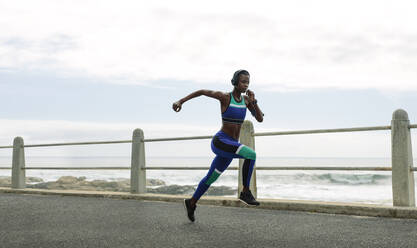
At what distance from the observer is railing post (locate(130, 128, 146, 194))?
9844mm

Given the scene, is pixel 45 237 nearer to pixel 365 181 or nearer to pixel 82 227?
pixel 82 227

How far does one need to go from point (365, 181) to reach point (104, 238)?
45.0 meters

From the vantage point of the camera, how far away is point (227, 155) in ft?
18.7

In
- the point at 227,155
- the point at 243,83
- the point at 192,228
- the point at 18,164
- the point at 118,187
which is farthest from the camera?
the point at 118,187

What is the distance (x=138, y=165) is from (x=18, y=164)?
4271mm

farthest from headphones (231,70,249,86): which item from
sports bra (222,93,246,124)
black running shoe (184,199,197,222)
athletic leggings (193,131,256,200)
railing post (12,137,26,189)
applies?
railing post (12,137,26,189)

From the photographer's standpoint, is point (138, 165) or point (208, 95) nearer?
point (208, 95)

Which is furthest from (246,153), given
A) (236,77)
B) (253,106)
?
(236,77)

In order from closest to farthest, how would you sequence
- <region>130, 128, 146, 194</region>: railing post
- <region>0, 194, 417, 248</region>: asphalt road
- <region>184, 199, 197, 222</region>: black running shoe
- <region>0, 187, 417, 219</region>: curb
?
<region>0, 194, 417, 248</region>: asphalt road
<region>184, 199, 197, 222</region>: black running shoe
<region>0, 187, 417, 219</region>: curb
<region>130, 128, 146, 194</region>: railing post

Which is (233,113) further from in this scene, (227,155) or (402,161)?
(402,161)

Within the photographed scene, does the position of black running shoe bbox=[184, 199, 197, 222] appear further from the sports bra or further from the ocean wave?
the ocean wave

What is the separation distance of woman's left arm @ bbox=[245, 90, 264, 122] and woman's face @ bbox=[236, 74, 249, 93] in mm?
165

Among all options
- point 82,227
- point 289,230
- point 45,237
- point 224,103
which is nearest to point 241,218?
point 289,230

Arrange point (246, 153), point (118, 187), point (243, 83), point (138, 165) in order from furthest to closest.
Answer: point (118, 187), point (138, 165), point (243, 83), point (246, 153)
